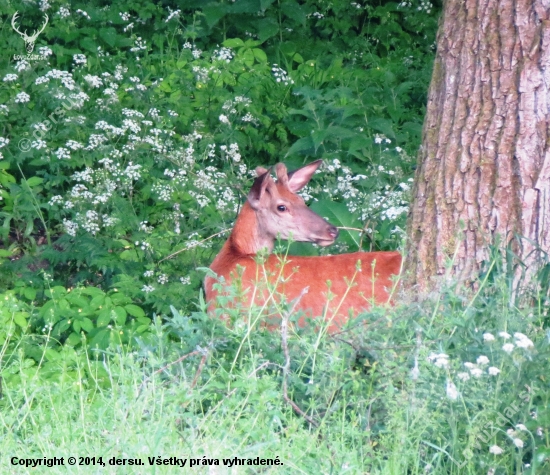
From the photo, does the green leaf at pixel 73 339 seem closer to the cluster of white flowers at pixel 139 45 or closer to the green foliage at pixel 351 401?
the green foliage at pixel 351 401

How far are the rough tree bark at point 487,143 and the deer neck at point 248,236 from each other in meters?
1.64

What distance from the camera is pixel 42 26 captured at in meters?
9.75

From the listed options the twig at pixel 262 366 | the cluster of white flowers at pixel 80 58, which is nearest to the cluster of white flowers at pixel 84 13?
the cluster of white flowers at pixel 80 58

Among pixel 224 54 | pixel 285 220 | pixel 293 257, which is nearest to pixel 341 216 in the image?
pixel 285 220

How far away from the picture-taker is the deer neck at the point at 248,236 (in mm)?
6605

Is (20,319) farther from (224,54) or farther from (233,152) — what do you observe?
(224,54)

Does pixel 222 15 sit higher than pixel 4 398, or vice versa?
pixel 222 15

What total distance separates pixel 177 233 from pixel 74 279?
0.84 m

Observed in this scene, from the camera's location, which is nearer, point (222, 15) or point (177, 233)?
point (177, 233)

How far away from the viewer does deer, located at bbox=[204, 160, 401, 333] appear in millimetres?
5746

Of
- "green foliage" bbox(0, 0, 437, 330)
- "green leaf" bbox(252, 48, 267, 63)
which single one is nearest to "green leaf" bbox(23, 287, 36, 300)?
"green foliage" bbox(0, 0, 437, 330)

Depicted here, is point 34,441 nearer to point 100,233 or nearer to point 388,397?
point 388,397

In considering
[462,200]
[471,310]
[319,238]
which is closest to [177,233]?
[319,238]

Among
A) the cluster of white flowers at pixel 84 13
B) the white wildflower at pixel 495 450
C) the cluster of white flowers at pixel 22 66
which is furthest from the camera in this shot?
the cluster of white flowers at pixel 84 13
